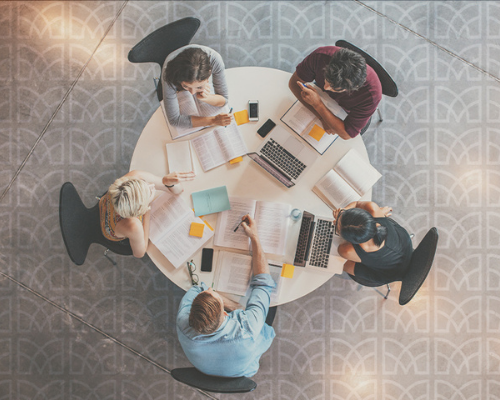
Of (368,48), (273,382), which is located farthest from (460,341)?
(368,48)

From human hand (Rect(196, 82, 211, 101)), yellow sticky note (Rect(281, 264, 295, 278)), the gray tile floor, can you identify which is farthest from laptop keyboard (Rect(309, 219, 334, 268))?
human hand (Rect(196, 82, 211, 101))

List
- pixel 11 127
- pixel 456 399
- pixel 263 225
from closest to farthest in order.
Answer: pixel 263 225, pixel 456 399, pixel 11 127

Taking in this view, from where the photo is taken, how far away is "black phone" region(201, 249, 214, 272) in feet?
8.64

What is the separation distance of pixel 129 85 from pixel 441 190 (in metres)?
2.79

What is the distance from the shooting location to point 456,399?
11.1 feet

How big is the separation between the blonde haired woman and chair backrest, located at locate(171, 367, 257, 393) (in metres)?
0.78

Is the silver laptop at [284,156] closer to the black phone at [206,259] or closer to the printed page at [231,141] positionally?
the printed page at [231,141]

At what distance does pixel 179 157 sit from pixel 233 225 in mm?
562

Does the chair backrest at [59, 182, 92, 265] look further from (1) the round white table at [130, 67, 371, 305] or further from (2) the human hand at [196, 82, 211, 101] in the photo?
(2) the human hand at [196, 82, 211, 101]

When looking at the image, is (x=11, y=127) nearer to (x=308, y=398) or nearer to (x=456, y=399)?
(x=308, y=398)

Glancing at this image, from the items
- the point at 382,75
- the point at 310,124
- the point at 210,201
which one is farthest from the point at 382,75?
the point at 210,201

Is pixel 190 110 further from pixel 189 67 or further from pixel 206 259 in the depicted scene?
pixel 206 259

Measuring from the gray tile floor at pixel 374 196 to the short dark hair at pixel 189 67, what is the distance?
1177mm

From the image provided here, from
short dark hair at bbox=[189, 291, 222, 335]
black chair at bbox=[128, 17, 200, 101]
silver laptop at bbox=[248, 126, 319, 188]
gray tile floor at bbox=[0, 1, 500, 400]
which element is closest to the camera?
short dark hair at bbox=[189, 291, 222, 335]
